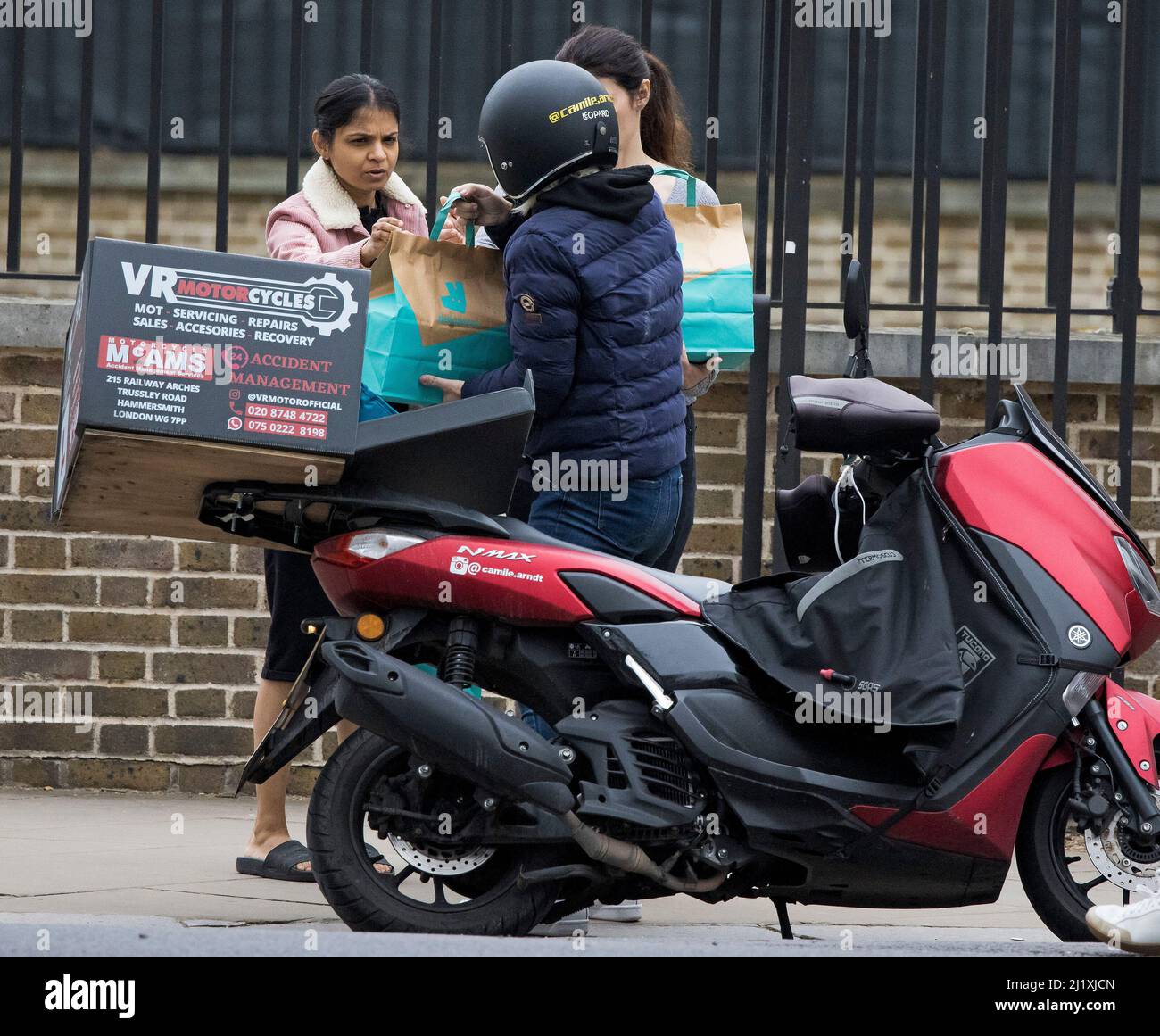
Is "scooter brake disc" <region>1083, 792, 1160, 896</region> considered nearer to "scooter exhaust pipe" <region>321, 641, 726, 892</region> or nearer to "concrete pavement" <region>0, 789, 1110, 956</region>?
"concrete pavement" <region>0, 789, 1110, 956</region>

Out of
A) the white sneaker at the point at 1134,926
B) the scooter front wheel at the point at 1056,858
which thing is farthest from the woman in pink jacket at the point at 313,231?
the white sneaker at the point at 1134,926

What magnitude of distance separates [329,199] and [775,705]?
1885 mm

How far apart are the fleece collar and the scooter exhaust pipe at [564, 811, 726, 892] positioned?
73.8 inches

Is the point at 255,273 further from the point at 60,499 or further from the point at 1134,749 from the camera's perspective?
the point at 1134,749

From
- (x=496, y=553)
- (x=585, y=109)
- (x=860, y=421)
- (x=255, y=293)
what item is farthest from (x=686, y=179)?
(x=255, y=293)

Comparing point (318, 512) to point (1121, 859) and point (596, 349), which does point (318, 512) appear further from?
point (1121, 859)

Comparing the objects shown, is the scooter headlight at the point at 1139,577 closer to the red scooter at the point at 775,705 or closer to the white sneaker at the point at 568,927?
the red scooter at the point at 775,705

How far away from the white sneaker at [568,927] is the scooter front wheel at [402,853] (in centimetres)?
52

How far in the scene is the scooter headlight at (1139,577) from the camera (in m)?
3.54

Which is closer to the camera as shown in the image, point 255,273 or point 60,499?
point 255,273

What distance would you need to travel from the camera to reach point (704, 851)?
3.41 m
